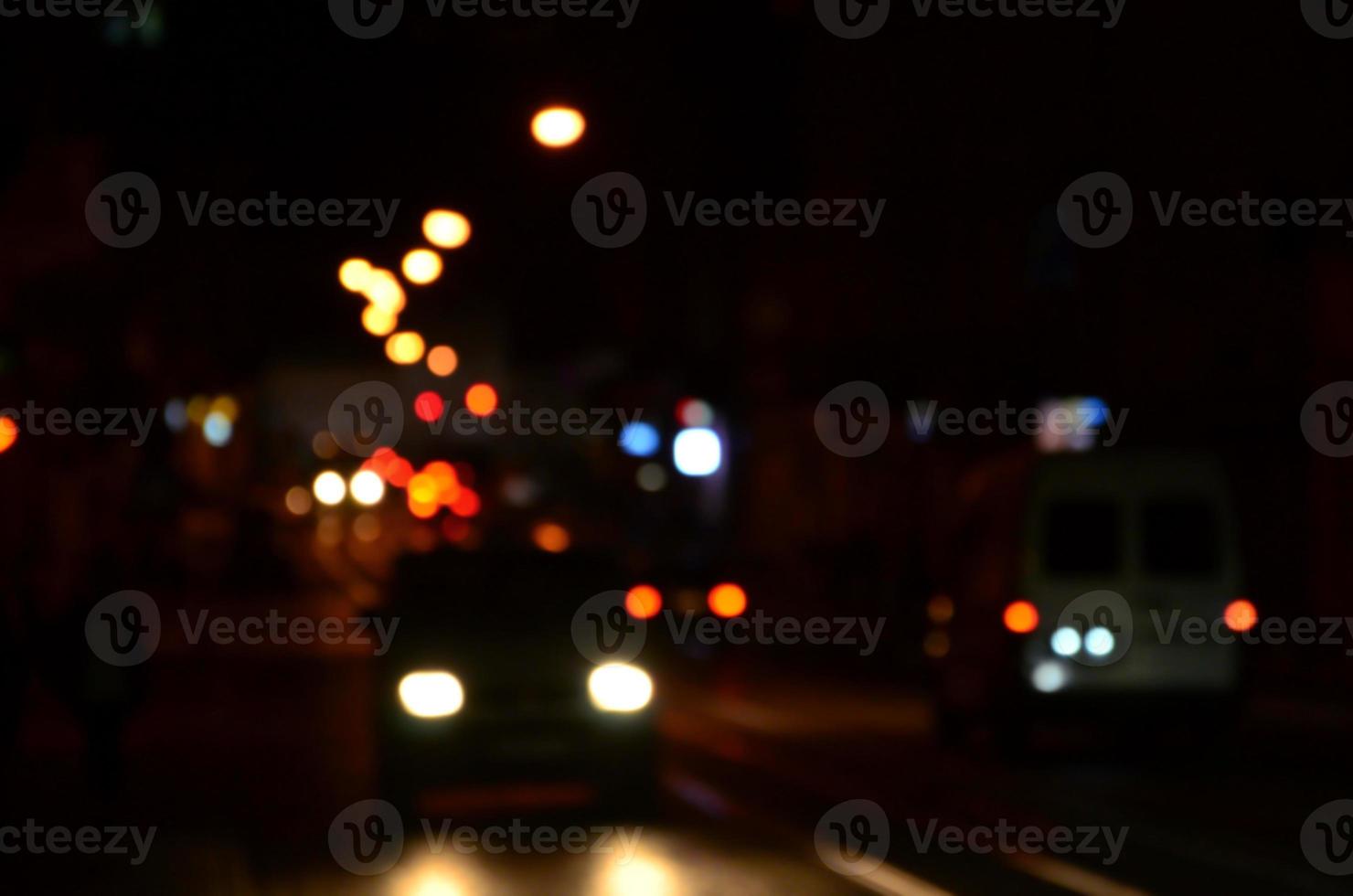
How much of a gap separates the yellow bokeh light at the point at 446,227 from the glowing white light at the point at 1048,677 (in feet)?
31.0

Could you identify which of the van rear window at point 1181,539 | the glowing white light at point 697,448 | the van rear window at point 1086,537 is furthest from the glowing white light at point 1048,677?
the glowing white light at point 697,448

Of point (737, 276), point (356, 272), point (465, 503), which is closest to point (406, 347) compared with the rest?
point (356, 272)

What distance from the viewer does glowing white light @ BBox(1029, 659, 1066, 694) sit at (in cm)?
1798

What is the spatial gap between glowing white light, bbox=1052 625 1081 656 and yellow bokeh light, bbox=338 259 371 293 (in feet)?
44.4

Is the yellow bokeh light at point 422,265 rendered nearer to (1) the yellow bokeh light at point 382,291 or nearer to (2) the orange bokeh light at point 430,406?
(1) the yellow bokeh light at point 382,291

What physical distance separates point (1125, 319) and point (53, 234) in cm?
1603

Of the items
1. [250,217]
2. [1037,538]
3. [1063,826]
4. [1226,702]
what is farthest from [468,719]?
[250,217]

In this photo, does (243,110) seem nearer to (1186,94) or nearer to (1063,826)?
(1186,94)

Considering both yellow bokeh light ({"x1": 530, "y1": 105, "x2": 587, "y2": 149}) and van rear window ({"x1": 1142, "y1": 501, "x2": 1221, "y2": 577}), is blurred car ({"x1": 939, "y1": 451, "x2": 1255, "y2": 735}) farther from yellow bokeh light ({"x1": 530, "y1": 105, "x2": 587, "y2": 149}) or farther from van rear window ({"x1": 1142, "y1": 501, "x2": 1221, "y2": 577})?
yellow bokeh light ({"x1": 530, "y1": 105, "x2": 587, "y2": 149})

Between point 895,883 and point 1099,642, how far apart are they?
7.30 metres

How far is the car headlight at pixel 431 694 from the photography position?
14.1 metres

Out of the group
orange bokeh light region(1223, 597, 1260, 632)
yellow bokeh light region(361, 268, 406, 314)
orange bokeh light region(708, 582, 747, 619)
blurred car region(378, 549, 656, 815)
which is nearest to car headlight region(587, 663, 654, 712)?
blurred car region(378, 549, 656, 815)

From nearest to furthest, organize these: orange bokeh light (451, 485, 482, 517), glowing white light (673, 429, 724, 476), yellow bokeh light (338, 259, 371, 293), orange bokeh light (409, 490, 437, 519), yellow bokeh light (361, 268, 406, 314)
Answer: yellow bokeh light (338, 259, 371, 293), yellow bokeh light (361, 268, 406, 314), glowing white light (673, 429, 724, 476), orange bokeh light (409, 490, 437, 519), orange bokeh light (451, 485, 482, 517)

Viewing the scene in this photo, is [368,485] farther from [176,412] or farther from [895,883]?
[895,883]
